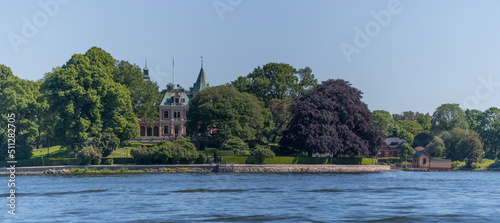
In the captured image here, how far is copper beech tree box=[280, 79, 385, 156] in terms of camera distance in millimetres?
74188

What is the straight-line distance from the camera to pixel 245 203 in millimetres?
33906

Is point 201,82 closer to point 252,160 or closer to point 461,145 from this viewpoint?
point 252,160

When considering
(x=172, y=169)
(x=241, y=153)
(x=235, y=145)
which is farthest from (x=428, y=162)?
(x=172, y=169)

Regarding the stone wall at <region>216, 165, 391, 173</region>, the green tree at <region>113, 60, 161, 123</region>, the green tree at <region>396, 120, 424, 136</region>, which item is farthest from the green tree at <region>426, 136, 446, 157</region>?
the green tree at <region>113, 60, 161, 123</region>

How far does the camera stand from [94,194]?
39.2m

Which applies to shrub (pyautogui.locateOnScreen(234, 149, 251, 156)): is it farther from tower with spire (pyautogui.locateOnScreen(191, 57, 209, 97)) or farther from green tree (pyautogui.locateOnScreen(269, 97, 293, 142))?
tower with spire (pyautogui.locateOnScreen(191, 57, 209, 97))

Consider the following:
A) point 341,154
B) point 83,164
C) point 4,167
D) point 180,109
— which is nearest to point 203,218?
point 83,164

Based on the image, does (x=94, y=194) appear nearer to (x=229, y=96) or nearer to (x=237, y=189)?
(x=237, y=189)

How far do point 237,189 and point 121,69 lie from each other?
47721mm

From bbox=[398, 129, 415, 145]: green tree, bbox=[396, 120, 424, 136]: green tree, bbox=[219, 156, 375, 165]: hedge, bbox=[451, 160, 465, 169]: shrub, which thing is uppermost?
bbox=[396, 120, 424, 136]: green tree

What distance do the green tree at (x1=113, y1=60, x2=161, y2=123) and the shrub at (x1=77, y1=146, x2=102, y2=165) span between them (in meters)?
17.8

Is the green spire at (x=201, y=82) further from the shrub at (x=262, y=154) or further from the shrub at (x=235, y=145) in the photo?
the shrub at (x=262, y=154)

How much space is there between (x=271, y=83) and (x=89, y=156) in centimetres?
4043

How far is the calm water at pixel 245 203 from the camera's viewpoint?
93.4 feet
